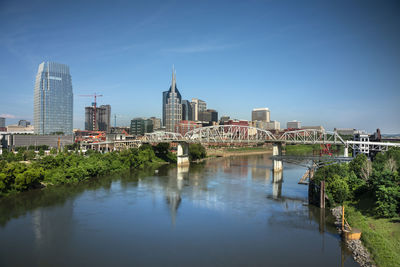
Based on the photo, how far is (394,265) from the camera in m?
11.9

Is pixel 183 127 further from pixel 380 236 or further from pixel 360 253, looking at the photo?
pixel 360 253

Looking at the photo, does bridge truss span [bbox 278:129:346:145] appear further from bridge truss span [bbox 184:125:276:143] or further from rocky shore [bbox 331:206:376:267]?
rocky shore [bbox 331:206:376:267]

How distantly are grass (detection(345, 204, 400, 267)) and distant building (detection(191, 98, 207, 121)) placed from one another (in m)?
160

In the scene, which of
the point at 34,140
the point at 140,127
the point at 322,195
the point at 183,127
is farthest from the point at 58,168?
the point at 140,127

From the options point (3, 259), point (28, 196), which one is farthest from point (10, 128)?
point (3, 259)

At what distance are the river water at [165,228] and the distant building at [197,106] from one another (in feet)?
487

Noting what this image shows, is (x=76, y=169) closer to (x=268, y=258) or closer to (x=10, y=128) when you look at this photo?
(x=268, y=258)

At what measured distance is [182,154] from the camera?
5247 cm

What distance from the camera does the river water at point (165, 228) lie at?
44.6 feet

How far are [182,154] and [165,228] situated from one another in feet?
114

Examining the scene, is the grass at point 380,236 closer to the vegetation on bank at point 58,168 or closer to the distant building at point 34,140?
the vegetation on bank at point 58,168

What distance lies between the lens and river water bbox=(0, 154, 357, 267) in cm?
1359

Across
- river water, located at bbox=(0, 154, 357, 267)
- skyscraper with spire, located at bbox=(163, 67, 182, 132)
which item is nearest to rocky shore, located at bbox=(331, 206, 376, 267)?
river water, located at bbox=(0, 154, 357, 267)

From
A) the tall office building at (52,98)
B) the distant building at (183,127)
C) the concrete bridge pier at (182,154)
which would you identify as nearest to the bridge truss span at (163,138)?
the concrete bridge pier at (182,154)
